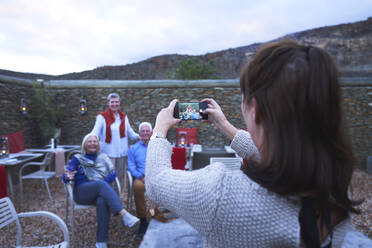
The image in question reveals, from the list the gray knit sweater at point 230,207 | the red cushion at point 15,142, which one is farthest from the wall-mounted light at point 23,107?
the gray knit sweater at point 230,207

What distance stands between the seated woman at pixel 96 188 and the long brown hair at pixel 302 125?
2.59 meters

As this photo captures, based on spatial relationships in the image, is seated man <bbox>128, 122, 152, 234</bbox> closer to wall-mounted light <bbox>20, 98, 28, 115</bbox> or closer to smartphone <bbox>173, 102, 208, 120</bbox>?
smartphone <bbox>173, 102, 208, 120</bbox>

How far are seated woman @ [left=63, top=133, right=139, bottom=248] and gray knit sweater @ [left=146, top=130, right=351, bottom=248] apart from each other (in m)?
2.43

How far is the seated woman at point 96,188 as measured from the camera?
2.66 metres

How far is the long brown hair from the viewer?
1.53 feet

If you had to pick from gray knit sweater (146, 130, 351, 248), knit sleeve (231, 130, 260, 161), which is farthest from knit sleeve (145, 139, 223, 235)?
knit sleeve (231, 130, 260, 161)

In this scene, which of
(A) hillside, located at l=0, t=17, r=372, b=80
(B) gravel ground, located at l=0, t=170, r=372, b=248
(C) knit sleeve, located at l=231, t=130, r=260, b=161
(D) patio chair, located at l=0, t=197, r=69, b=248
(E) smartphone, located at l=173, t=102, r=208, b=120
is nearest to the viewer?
(C) knit sleeve, located at l=231, t=130, r=260, b=161

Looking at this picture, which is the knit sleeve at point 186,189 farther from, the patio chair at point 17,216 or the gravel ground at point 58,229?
the gravel ground at point 58,229

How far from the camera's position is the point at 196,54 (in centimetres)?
2473

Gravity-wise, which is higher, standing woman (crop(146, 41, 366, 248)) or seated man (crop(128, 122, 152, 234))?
standing woman (crop(146, 41, 366, 248))

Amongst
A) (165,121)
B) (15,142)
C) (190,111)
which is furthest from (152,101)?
(165,121)

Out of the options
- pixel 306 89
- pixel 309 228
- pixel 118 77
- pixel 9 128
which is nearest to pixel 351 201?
pixel 309 228

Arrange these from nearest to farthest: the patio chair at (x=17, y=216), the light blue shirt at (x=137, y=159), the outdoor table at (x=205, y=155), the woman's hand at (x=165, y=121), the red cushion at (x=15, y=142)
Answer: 1. the woman's hand at (x=165, y=121)
2. the patio chair at (x=17, y=216)
3. the light blue shirt at (x=137, y=159)
4. the red cushion at (x=15, y=142)
5. the outdoor table at (x=205, y=155)

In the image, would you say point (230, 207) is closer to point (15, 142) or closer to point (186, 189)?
point (186, 189)
